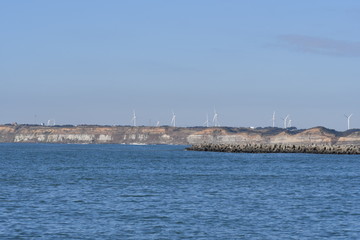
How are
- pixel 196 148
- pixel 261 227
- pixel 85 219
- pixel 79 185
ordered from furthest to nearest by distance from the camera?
pixel 196 148, pixel 79 185, pixel 85 219, pixel 261 227

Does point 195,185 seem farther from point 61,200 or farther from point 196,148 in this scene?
point 196,148

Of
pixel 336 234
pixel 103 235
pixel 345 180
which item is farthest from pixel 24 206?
pixel 345 180

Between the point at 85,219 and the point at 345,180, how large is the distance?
1457 inches

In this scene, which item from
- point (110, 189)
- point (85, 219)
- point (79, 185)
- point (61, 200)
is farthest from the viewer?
point (79, 185)

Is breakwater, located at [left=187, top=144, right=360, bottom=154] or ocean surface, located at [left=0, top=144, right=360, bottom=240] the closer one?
ocean surface, located at [left=0, top=144, right=360, bottom=240]

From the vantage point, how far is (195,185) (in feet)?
189

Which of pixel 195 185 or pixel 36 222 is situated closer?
pixel 36 222

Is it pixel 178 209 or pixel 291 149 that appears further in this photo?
pixel 291 149

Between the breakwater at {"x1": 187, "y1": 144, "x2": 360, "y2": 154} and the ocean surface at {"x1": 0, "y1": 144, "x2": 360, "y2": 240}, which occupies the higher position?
the breakwater at {"x1": 187, "y1": 144, "x2": 360, "y2": 154}

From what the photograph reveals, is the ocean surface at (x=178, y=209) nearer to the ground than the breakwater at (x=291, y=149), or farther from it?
nearer to the ground

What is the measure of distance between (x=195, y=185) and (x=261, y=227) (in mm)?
24682

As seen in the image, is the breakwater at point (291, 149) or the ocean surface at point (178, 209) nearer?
the ocean surface at point (178, 209)

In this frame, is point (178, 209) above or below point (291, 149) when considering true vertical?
below

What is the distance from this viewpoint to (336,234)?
1238 inches
